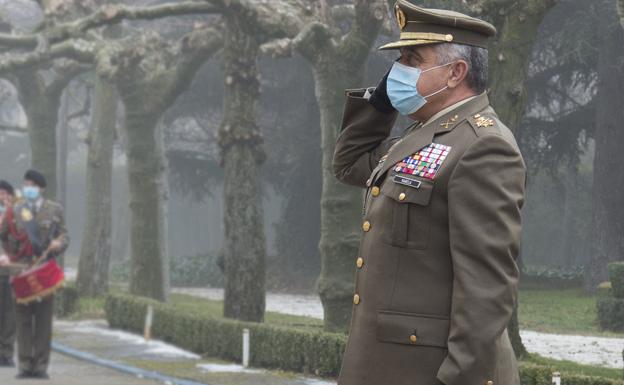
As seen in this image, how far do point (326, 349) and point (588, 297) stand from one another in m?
14.5

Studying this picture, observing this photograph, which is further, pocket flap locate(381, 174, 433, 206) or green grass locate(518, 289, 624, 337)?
green grass locate(518, 289, 624, 337)

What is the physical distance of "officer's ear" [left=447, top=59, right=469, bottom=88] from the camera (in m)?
4.67

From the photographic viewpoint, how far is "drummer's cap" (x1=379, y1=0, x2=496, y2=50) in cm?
464

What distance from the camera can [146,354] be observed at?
1764 cm

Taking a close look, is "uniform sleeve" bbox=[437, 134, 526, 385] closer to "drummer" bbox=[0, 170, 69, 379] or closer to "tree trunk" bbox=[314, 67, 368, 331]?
"drummer" bbox=[0, 170, 69, 379]

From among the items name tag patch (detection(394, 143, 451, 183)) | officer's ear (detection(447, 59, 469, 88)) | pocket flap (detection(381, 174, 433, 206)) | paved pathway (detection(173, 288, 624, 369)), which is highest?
officer's ear (detection(447, 59, 469, 88))

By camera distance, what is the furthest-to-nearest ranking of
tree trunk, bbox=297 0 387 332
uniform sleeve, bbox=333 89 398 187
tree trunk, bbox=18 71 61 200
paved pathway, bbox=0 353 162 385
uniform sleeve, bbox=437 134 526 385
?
tree trunk, bbox=18 71 61 200 < tree trunk, bbox=297 0 387 332 < paved pathway, bbox=0 353 162 385 < uniform sleeve, bbox=333 89 398 187 < uniform sleeve, bbox=437 134 526 385

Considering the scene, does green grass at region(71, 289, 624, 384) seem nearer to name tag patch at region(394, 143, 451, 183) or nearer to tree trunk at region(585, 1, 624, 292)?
tree trunk at region(585, 1, 624, 292)

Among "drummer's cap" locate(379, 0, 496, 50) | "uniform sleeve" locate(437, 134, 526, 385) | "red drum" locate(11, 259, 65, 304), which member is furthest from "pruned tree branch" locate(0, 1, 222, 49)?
"uniform sleeve" locate(437, 134, 526, 385)

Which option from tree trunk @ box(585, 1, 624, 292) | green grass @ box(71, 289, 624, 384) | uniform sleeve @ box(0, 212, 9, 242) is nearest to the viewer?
uniform sleeve @ box(0, 212, 9, 242)

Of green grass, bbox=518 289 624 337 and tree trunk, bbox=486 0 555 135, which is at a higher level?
tree trunk, bbox=486 0 555 135

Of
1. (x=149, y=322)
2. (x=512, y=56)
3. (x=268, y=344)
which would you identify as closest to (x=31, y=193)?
(x=268, y=344)

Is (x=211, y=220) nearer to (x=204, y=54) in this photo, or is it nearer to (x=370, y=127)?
(x=204, y=54)

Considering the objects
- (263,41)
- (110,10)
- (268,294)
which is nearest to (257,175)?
(263,41)
